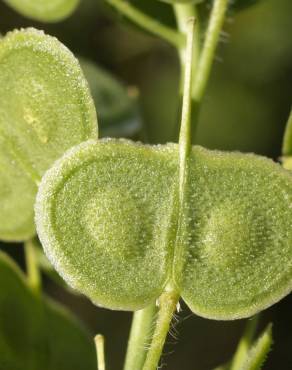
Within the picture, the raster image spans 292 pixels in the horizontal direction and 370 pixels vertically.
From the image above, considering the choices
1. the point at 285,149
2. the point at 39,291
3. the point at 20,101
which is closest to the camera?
the point at 20,101

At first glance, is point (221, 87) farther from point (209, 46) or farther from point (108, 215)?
point (108, 215)

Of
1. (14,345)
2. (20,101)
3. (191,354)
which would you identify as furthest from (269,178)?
(191,354)

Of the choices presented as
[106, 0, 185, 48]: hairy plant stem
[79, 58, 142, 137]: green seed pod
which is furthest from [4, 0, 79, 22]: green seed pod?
[79, 58, 142, 137]: green seed pod

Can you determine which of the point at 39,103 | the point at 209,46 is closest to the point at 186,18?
the point at 209,46

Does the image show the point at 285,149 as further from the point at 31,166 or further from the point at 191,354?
the point at 191,354

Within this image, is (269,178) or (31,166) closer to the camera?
(269,178)

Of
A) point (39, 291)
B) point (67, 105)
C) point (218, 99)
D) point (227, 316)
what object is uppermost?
point (67, 105)
